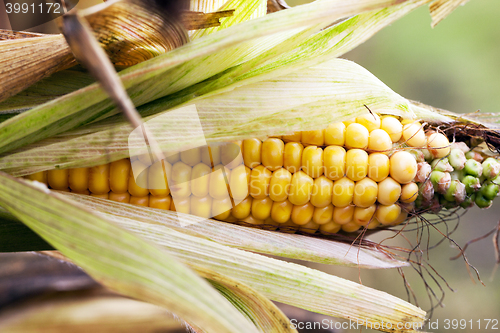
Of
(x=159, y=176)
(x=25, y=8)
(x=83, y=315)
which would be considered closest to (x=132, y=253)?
(x=159, y=176)

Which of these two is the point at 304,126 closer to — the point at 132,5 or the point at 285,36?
the point at 285,36

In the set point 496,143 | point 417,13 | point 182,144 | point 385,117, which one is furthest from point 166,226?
point 417,13

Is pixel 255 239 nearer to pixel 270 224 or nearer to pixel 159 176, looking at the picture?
pixel 270 224

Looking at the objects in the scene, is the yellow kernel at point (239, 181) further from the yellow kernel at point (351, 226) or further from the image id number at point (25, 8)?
the image id number at point (25, 8)

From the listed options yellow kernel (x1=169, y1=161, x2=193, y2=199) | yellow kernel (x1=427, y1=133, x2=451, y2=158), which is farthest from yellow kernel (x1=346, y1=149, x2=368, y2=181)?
yellow kernel (x1=169, y1=161, x2=193, y2=199)

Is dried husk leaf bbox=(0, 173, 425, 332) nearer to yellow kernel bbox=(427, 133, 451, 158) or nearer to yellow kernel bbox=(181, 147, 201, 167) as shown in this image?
yellow kernel bbox=(181, 147, 201, 167)
